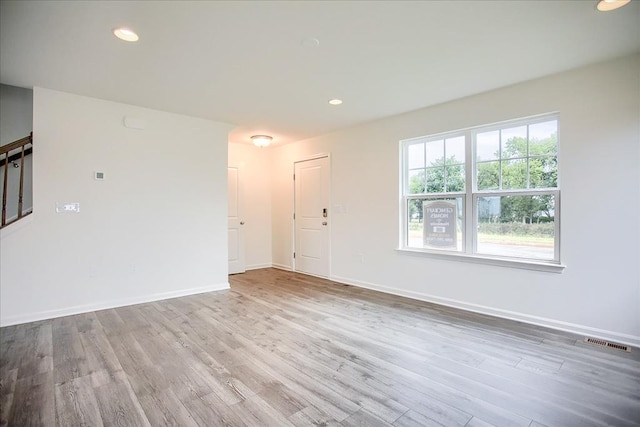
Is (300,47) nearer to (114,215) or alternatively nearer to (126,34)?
(126,34)

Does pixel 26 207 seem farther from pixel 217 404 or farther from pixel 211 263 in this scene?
pixel 217 404

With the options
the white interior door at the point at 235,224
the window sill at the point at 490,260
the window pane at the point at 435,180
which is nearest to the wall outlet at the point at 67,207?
the white interior door at the point at 235,224

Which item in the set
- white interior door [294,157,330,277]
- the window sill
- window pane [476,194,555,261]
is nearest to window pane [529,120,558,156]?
window pane [476,194,555,261]

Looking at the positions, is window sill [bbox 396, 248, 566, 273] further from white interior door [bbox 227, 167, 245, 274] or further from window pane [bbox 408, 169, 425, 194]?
white interior door [bbox 227, 167, 245, 274]

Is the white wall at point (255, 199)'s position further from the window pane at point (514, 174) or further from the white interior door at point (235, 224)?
the window pane at point (514, 174)

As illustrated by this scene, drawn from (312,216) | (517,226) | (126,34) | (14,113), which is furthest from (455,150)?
(14,113)

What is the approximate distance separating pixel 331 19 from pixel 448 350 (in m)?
2.73

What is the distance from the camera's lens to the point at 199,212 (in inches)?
180

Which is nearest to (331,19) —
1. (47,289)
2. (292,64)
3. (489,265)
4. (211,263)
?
(292,64)

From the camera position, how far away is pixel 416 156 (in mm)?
4312

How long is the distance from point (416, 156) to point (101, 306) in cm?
442

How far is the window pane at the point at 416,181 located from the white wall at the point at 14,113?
495cm

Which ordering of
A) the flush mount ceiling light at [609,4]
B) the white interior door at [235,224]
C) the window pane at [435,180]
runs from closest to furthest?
the flush mount ceiling light at [609,4] < the window pane at [435,180] < the white interior door at [235,224]

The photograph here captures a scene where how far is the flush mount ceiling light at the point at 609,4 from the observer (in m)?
2.01
